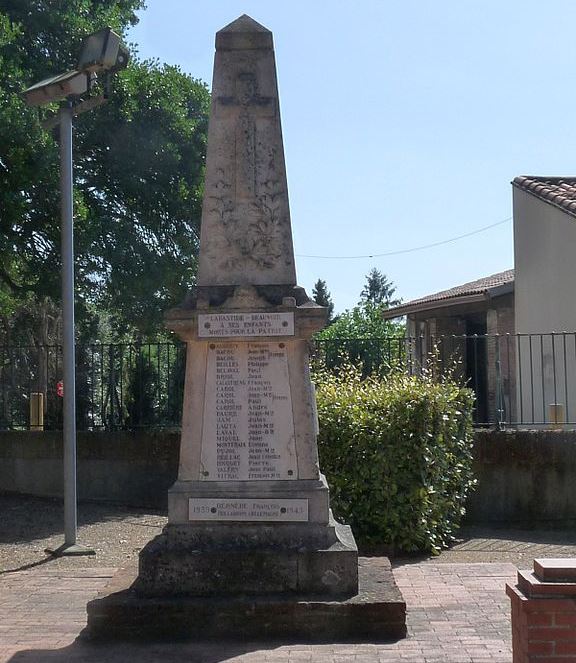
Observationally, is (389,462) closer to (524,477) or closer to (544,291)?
(524,477)

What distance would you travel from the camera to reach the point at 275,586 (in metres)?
6.99

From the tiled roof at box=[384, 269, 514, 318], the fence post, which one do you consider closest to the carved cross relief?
the fence post

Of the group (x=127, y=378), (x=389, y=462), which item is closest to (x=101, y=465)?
(x=127, y=378)

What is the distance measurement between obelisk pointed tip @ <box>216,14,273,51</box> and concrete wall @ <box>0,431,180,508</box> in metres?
6.82

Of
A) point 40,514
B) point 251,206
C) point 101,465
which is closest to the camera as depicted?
point 251,206

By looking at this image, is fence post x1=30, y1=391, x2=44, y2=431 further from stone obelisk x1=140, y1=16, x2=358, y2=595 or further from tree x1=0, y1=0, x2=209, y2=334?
stone obelisk x1=140, y1=16, x2=358, y2=595

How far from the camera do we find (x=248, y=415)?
733 cm

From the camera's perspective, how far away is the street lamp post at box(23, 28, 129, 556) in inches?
415

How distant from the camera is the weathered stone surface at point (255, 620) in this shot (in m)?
6.68

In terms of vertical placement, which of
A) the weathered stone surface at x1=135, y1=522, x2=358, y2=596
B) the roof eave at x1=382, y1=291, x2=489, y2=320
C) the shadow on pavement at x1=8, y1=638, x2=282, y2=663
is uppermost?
the roof eave at x1=382, y1=291, x2=489, y2=320

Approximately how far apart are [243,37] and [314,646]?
168 inches

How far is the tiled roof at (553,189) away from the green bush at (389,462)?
8.01 meters

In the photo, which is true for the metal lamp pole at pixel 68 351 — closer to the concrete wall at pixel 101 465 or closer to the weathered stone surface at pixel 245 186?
the concrete wall at pixel 101 465

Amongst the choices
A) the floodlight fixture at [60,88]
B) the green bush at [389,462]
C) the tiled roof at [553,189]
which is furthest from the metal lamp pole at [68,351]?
the tiled roof at [553,189]
